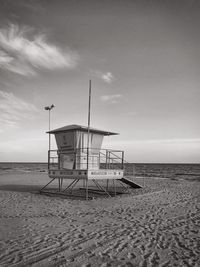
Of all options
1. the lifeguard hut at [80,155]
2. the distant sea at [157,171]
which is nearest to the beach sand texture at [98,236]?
the lifeguard hut at [80,155]

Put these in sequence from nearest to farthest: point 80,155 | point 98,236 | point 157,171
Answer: point 98,236 < point 80,155 < point 157,171

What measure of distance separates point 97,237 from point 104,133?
9.18 meters

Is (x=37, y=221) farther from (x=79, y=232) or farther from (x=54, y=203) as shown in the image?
(x=54, y=203)

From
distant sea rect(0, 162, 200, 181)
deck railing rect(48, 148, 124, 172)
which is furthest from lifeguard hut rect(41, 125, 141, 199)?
distant sea rect(0, 162, 200, 181)

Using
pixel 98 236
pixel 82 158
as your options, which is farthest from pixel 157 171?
pixel 98 236

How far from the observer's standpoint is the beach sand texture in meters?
5.42

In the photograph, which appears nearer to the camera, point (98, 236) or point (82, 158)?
point (98, 236)

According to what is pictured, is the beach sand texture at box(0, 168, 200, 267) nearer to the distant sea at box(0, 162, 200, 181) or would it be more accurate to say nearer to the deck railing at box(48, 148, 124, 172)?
the deck railing at box(48, 148, 124, 172)

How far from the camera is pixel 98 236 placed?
7.08 metres

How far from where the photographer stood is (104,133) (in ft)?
51.4

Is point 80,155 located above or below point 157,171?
above

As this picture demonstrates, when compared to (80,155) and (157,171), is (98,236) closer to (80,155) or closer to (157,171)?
(80,155)

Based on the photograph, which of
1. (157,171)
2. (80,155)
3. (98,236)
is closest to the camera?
(98,236)

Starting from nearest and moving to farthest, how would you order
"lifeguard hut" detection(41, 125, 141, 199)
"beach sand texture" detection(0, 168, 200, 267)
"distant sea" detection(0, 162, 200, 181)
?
1. "beach sand texture" detection(0, 168, 200, 267)
2. "lifeguard hut" detection(41, 125, 141, 199)
3. "distant sea" detection(0, 162, 200, 181)
